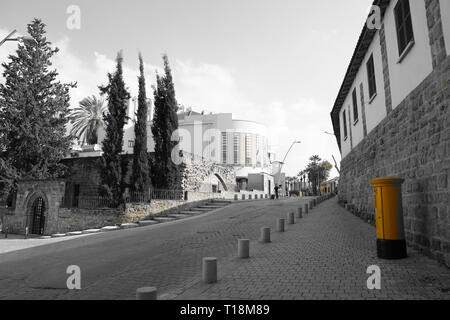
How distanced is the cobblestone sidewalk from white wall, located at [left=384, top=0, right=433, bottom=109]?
377 centimetres

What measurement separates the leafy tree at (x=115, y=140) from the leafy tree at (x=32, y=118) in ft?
22.2

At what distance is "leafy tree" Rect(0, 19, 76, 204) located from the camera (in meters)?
21.8

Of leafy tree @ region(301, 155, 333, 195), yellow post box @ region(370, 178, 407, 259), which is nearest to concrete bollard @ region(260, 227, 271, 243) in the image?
yellow post box @ region(370, 178, 407, 259)

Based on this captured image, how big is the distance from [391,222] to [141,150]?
52.3 ft

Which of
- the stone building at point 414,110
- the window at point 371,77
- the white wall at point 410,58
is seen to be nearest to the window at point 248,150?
the stone building at point 414,110

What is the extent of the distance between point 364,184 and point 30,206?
20195mm

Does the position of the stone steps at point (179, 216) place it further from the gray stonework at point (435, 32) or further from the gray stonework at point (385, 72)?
the gray stonework at point (435, 32)

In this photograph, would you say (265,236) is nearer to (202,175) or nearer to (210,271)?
(210,271)

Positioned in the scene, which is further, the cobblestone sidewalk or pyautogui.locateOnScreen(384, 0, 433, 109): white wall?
pyautogui.locateOnScreen(384, 0, 433, 109): white wall

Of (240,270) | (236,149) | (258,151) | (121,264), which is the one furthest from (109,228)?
(258,151)

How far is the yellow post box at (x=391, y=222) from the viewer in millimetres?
5902

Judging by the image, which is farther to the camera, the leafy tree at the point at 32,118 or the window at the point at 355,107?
the leafy tree at the point at 32,118

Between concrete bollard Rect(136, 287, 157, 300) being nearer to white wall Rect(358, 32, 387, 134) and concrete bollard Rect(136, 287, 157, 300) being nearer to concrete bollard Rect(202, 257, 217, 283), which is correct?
concrete bollard Rect(202, 257, 217, 283)

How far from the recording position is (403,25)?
7.36 m
